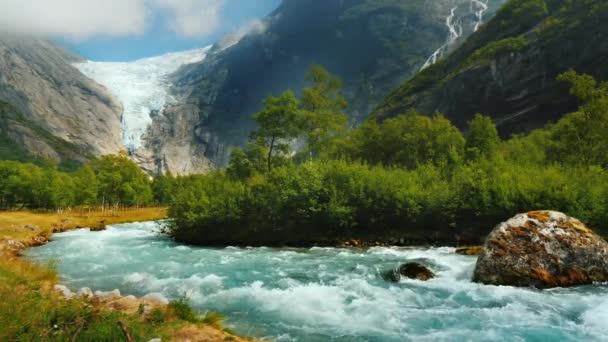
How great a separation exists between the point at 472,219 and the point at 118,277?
26.4 meters

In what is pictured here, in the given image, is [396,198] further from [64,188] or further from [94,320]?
[64,188]

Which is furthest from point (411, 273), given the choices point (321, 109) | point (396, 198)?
point (321, 109)

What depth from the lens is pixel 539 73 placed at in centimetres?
10106

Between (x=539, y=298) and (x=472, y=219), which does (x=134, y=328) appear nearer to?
(x=539, y=298)

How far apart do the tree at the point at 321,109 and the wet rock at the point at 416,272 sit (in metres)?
30.1

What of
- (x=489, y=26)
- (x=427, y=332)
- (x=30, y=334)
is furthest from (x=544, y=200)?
(x=489, y=26)

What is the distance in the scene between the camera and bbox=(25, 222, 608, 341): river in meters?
13.7

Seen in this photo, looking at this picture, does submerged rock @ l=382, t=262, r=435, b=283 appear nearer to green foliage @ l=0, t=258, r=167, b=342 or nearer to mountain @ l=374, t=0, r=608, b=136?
green foliage @ l=0, t=258, r=167, b=342

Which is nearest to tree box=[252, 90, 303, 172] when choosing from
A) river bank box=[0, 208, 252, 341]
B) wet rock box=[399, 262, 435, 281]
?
wet rock box=[399, 262, 435, 281]

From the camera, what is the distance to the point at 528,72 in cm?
10338

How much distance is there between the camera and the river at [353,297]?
1371cm

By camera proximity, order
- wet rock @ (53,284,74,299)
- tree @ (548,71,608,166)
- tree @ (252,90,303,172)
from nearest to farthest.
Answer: wet rock @ (53,284,74,299) → tree @ (548,71,608,166) → tree @ (252,90,303,172)

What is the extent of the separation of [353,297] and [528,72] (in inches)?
4137

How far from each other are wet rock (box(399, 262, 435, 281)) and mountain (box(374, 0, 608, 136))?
276 ft
